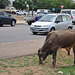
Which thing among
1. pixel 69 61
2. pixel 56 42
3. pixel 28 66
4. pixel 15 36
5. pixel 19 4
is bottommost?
pixel 19 4

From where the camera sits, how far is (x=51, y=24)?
20328 millimetres

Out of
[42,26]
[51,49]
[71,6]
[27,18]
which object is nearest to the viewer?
[51,49]

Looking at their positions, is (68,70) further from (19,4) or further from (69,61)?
(19,4)

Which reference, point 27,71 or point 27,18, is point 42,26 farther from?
point 27,18

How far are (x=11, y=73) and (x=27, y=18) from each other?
95.6 ft

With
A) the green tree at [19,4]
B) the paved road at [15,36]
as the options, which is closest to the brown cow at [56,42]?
the paved road at [15,36]

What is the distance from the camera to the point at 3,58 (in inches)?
380

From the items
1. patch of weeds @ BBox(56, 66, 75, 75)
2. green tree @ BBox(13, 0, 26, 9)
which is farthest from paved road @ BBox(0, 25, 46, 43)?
green tree @ BBox(13, 0, 26, 9)

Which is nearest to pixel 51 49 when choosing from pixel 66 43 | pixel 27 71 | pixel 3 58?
pixel 66 43

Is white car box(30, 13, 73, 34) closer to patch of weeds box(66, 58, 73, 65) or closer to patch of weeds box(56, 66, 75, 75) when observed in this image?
patch of weeds box(66, 58, 73, 65)

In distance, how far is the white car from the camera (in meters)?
20.2

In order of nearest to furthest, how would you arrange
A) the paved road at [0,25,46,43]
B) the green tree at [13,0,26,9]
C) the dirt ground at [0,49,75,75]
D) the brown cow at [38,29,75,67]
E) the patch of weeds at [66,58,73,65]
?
1. the dirt ground at [0,49,75,75]
2. the brown cow at [38,29,75,67]
3. the patch of weeds at [66,58,73,65]
4. the paved road at [0,25,46,43]
5. the green tree at [13,0,26,9]

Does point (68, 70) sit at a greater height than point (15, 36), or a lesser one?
greater

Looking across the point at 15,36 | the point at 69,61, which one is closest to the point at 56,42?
the point at 69,61
